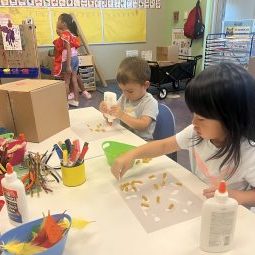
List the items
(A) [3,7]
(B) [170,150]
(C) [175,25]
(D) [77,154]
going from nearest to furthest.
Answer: (D) [77,154], (B) [170,150], (A) [3,7], (C) [175,25]

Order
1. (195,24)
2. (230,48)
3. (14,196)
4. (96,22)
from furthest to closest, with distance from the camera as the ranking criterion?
(96,22)
(195,24)
(230,48)
(14,196)

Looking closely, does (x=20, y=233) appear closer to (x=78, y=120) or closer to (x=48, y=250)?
(x=48, y=250)

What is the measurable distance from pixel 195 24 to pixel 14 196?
4320 millimetres

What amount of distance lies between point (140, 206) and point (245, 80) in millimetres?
438

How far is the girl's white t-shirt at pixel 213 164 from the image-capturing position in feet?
2.68

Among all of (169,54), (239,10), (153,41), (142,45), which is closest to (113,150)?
(169,54)

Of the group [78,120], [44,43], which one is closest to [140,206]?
[78,120]

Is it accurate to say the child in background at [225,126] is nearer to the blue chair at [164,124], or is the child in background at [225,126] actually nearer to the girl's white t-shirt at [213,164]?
the girl's white t-shirt at [213,164]

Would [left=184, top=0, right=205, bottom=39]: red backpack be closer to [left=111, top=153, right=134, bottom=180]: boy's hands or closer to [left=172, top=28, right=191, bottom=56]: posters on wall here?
[left=172, top=28, right=191, bottom=56]: posters on wall

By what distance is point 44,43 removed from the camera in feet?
14.3

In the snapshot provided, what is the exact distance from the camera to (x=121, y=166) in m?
0.87

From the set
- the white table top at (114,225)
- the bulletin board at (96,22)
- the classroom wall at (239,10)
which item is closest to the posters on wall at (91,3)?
the bulletin board at (96,22)

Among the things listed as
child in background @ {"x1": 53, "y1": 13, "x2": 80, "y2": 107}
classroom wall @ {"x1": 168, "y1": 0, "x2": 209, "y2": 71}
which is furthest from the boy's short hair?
classroom wall @ {"x1": 168, "y1": 0, "x2": 209, "y2": 71}

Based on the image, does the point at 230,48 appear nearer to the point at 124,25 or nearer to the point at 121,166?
the point at 124,25
